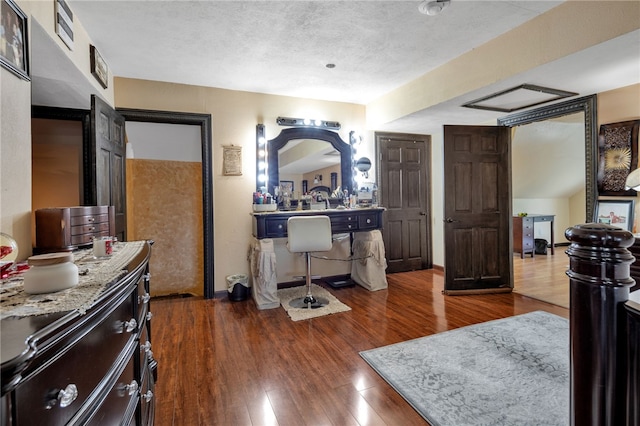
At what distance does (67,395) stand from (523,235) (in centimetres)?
684

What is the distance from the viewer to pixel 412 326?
116 inches

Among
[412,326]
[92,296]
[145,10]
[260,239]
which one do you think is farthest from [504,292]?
[145,10]

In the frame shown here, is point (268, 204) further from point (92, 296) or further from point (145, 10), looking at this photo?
point (92, 296)

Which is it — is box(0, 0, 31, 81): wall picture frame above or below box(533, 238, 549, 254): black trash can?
above

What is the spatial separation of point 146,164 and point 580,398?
15.4ft

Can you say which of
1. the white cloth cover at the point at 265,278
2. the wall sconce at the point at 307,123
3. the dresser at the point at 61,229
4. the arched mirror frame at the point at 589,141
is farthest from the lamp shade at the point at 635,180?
the dresser at the point at 61,229

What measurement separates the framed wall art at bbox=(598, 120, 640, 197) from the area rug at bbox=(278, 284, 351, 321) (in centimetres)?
282

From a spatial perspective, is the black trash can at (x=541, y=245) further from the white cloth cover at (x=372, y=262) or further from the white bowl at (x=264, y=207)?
the white bowl at (x=264, y=207)

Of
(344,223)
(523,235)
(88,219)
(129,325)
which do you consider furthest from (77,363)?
(523,235)

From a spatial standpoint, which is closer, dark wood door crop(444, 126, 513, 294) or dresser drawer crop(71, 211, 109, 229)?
dresser drawer crop(71, 211, 109, 229)

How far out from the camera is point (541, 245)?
624cm

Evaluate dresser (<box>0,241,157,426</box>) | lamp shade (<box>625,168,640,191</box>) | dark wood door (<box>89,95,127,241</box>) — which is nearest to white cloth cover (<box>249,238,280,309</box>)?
dark wood door (<box>89,95,127,241</box>)

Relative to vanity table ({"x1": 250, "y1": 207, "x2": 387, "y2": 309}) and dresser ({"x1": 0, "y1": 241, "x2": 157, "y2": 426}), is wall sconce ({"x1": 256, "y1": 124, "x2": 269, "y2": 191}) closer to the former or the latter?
vanity table ({"x1": 250, "y1": 207, "x2": 387, "y2": 309})

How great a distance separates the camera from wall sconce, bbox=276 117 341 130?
13.9ft
